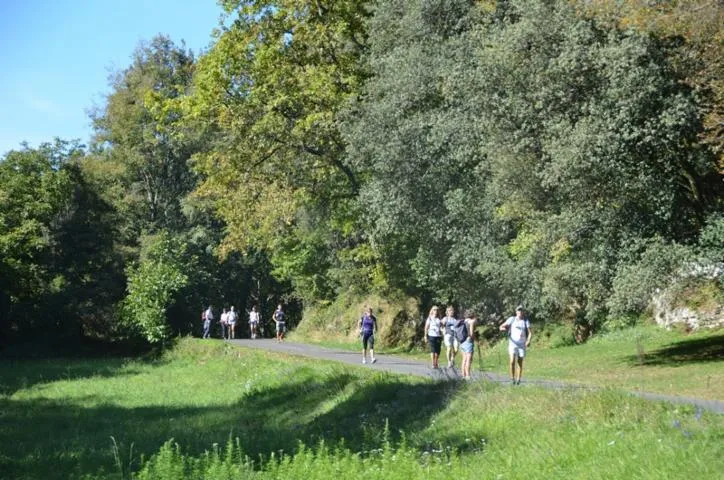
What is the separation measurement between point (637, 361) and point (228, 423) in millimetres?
12282

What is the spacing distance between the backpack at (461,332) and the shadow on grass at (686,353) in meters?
6.07

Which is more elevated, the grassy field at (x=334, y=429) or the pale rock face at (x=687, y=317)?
the pale rock face at (x=687, y=317)

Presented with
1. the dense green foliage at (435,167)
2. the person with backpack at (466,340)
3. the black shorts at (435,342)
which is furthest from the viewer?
the black shorts at (435,342)

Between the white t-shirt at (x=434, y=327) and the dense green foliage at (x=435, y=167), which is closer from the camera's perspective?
the dense green foliage at (x=435, y=167)

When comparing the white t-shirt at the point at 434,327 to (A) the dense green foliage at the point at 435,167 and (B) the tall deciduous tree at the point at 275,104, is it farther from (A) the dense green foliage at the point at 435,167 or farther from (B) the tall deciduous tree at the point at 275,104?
(B) the tall deciduous tree at the point at 275,104

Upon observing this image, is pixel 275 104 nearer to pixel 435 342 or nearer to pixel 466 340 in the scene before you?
pixel 435 342

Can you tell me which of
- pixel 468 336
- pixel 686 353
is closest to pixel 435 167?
pixel 468 336

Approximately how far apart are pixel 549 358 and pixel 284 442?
49.5 ft

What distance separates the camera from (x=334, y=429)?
57.0 ft

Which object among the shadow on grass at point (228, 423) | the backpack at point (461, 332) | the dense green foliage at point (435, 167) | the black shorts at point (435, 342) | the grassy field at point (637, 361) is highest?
the dense green foliage at point (435, 167)

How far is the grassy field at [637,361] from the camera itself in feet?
64.3

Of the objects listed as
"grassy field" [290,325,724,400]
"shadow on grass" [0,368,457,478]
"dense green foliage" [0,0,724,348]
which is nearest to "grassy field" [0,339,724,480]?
"shadow on grass" [0,368,457,478]

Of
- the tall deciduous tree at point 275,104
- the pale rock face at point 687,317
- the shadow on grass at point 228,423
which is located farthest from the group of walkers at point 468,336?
the tall deciduous tree at point 275,104

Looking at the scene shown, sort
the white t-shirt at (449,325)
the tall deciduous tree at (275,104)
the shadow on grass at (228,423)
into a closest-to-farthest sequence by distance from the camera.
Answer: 1. the shadow on grass at (228,423)
2. the white t-shirt at (449,325)
3. the tall deciduous tree at (275,104)
